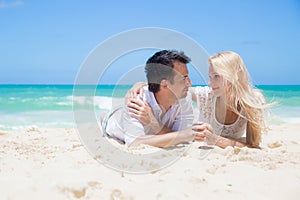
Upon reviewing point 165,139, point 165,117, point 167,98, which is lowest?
point 165,139

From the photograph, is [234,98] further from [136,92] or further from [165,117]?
[136,92]

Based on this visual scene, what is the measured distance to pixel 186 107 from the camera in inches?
161

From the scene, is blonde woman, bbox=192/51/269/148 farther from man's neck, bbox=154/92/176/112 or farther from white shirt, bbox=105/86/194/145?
man's neck, bbox=154/92/176/112

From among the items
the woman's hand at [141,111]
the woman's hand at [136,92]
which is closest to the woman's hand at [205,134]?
the woman's hand at [141,111]

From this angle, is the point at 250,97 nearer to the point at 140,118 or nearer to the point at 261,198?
the point at 140,118

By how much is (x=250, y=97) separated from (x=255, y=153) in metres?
0.90

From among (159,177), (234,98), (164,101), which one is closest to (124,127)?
(164,101)

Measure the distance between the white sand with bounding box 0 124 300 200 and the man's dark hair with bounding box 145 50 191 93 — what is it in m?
1.02

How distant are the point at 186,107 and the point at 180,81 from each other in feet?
1.07

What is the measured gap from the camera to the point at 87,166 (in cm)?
266

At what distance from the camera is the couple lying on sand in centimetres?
370

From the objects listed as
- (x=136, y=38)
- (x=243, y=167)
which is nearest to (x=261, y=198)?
(x=243, y=167)

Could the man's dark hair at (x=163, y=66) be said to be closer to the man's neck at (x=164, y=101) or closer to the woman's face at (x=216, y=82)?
the man's neck at (x=164, y=101)

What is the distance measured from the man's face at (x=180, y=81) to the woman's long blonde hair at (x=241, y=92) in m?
0.32
